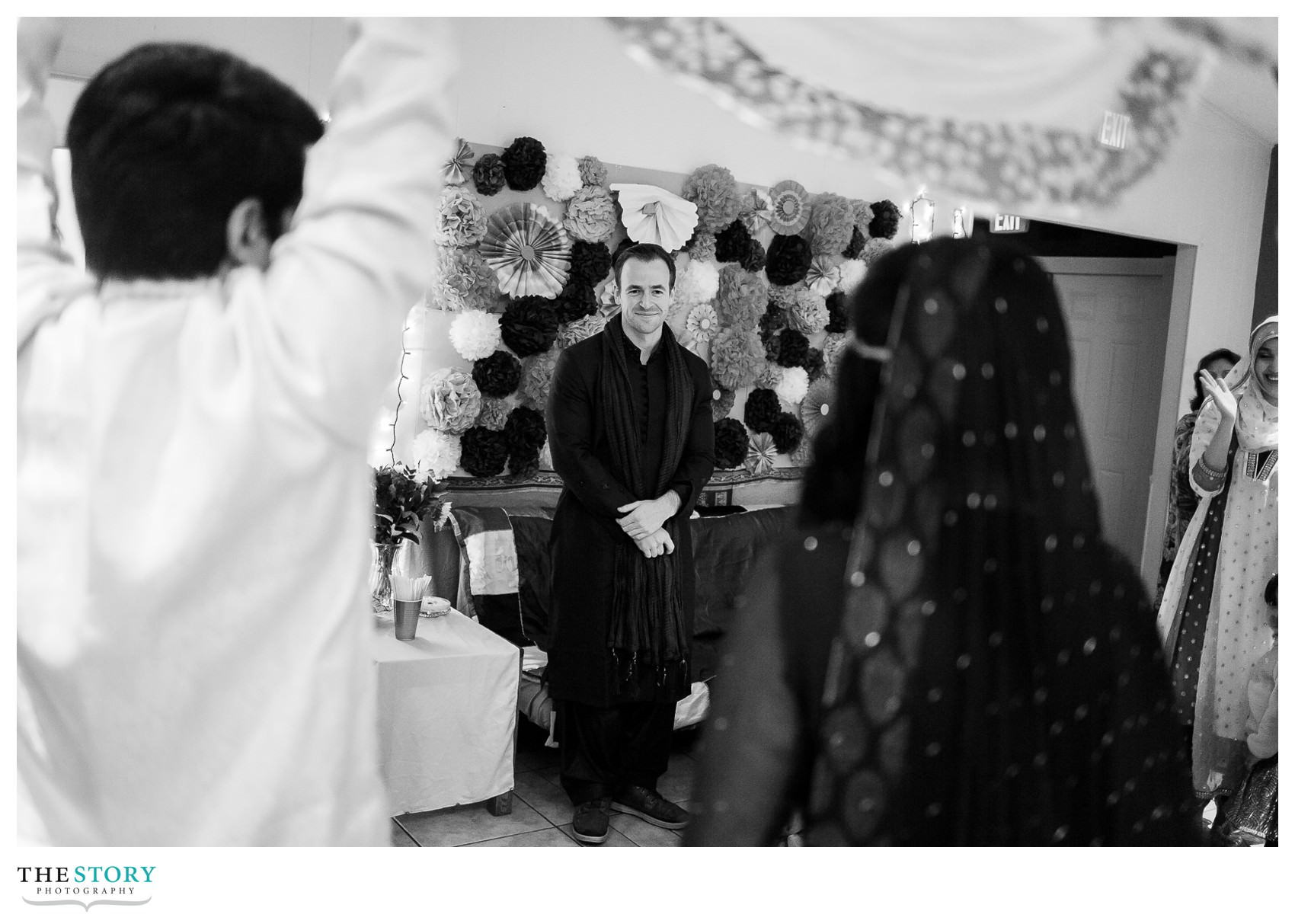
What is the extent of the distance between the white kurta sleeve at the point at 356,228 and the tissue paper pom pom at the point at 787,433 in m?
1.00

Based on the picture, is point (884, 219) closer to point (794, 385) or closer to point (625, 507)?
point (794, 385)

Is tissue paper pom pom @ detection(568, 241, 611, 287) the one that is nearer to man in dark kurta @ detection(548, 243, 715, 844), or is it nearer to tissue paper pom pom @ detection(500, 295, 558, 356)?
tissue paper pom pom @ detection(500, 295, 558, 356)

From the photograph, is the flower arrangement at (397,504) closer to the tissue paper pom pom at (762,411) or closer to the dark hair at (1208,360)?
the tissue paper pom pom at (762,411)

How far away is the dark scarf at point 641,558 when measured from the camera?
206 cm

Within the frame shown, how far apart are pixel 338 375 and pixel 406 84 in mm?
279

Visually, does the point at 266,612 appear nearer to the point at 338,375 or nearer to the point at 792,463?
the point at 338,375

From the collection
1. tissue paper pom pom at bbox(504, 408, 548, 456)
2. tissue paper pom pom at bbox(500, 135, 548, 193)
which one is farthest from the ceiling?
tissue paper pom pom at bbox(504, 408, 548, 456)

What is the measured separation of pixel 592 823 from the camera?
2168 mm

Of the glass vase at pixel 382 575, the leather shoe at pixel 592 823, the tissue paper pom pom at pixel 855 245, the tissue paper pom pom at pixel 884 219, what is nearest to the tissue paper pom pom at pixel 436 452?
the glass vase at pixel 382 575

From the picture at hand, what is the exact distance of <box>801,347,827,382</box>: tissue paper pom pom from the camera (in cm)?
186

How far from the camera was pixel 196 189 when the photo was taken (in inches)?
39.1
